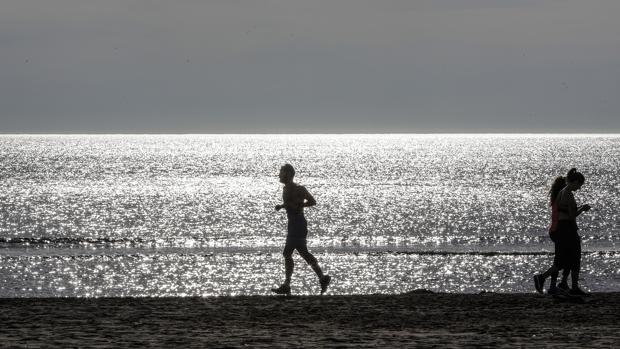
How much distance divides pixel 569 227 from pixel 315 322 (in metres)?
4.83

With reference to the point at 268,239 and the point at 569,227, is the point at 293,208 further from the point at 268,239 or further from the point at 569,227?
the point at 268,239

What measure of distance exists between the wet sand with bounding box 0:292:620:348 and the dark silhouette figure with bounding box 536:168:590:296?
0.62 meters

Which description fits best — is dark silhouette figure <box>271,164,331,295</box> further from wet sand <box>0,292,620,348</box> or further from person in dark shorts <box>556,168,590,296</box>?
person in dark shorts <box>556,168,590,296</box>

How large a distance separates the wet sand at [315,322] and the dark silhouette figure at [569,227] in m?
0.62

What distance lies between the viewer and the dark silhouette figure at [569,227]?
14750 millimetres

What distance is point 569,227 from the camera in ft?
49.4

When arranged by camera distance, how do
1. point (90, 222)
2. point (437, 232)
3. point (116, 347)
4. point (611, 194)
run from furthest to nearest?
point (611, 194)
point (90, 222)
point (437, 232)
point (116, 347)

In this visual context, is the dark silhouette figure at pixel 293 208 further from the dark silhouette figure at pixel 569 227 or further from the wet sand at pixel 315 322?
the dark silhouette figure at pixel 569 227

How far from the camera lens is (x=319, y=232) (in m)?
57.1

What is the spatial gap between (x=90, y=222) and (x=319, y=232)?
15810 mm

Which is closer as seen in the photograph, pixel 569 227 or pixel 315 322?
pixel 315 322

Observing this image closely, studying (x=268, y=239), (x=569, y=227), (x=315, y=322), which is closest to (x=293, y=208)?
(x=315, y=322)

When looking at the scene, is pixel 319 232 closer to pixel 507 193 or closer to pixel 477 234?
pixel 477 234

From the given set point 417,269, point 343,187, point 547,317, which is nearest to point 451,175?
point 343,187
